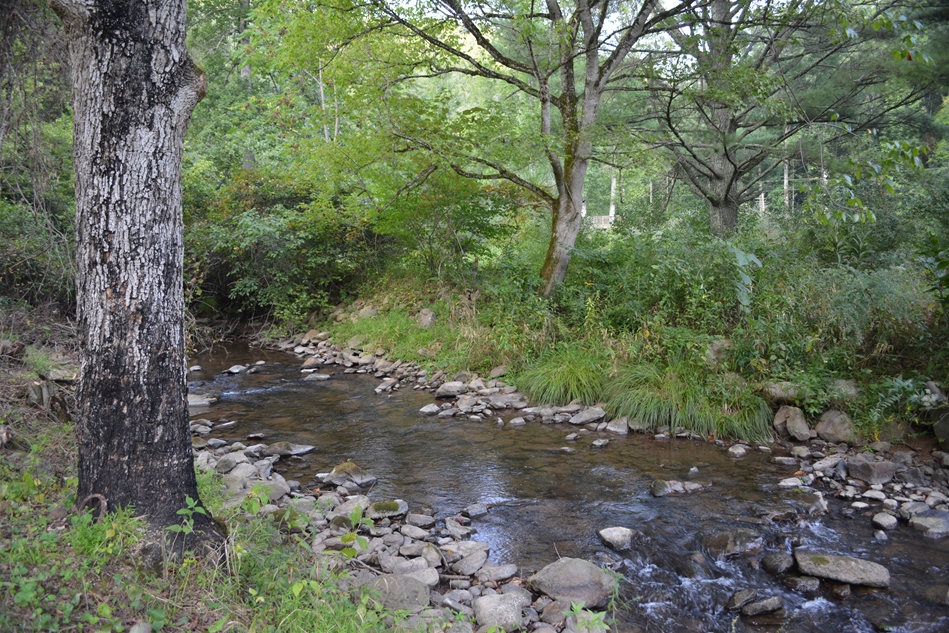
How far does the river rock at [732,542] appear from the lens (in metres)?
4.49

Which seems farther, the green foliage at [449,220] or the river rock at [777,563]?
the green foliage at [449,220]

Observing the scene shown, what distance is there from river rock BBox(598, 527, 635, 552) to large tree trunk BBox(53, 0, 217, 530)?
289 cm

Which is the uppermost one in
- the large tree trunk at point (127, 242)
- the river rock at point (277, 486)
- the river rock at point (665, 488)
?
the large tree trunk at point (127, 242)

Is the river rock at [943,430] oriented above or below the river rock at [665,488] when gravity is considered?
above

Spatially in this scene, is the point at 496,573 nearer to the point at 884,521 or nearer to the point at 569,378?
the point at 884,521

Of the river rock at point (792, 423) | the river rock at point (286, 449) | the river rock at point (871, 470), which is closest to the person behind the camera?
the river rock at point (871, 470)

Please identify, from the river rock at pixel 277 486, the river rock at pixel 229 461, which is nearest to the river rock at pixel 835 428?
the river rock at pixel 277 486

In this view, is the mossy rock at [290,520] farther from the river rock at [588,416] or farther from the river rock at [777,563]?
the river rock at [588,416]

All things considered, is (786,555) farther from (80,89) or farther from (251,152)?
(251,152)

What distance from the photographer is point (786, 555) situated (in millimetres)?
4355

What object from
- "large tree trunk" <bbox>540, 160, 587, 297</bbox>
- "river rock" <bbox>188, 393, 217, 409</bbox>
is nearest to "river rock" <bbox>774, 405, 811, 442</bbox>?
"large tree trunk" <bbox>540, 160, 587, 297</bbox>

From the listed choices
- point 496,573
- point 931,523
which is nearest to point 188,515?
point 496,573

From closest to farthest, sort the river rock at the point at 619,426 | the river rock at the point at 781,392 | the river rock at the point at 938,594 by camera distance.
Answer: the river rock at the point at 938,594 → the river rock at the point at 781,392 → the river rock at the point at 619,426

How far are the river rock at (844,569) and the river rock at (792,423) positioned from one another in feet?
8.62
